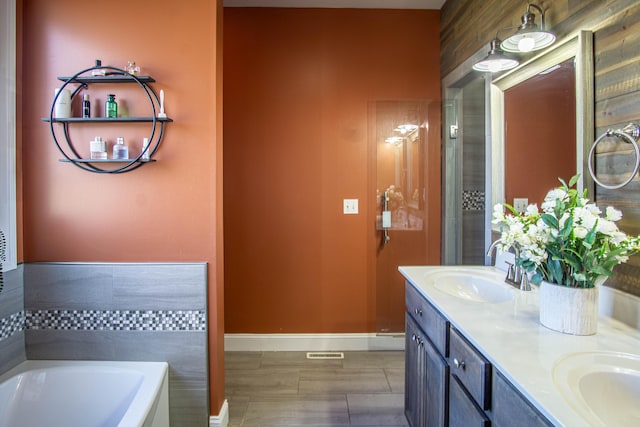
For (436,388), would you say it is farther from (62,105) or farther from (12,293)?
(62,105)

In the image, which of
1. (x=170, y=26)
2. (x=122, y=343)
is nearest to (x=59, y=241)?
(x=122, y=343)

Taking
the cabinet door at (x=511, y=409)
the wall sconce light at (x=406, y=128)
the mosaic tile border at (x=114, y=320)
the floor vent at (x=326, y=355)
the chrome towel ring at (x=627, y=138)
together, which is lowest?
the floor vent at (x=326, y=355)

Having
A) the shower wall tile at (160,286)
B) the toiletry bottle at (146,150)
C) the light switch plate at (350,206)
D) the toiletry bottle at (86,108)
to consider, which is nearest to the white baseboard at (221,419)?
the shower wall tile at (160,286)

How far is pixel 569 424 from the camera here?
708 mm

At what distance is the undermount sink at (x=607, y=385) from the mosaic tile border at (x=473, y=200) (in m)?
1.55

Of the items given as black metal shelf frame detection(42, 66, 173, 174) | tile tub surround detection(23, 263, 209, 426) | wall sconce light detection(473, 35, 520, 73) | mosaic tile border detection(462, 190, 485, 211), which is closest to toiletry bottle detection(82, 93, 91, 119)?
black metal shelf frame detection(42, 66, 173, 174)

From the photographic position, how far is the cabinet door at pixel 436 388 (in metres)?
1.38

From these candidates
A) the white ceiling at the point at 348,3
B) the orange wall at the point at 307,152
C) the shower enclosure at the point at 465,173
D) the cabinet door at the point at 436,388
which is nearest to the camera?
the cabinet door at the point at 436,388

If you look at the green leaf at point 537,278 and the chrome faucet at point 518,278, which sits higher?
the green leaf at point 537,278

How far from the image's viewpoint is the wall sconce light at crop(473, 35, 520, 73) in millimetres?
1790

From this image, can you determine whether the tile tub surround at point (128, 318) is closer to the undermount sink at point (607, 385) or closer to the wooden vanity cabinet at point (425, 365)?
the wooden vanity cabinet at point (425, 365)

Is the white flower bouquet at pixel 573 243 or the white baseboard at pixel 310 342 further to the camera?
the white baseboard at pixel 310 342

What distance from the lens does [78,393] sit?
1788mm

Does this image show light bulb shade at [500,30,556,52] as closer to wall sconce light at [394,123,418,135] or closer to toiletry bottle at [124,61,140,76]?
wall sconce light at [394,123,418,135]
